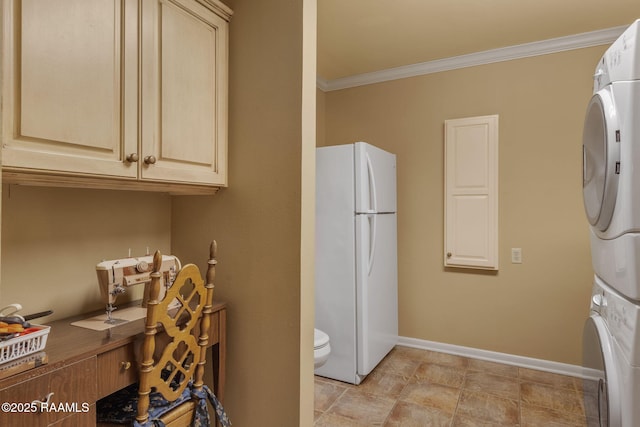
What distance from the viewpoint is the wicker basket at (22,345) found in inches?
36.6

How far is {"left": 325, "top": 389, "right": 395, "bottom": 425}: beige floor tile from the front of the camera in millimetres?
2285

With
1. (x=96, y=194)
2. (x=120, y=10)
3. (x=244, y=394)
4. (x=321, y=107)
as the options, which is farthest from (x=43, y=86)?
(x=321, y=107)

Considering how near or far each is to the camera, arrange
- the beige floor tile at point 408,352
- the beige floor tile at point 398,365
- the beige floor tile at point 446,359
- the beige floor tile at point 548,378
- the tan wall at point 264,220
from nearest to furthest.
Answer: the tan wall at point 264,220
the beige floor tile at point 548,378
the beige floor tile at point 398,365
the beige floor tile at point 446,359
the beige floor tile at point 408,352

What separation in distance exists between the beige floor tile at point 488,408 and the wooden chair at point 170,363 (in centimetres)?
165

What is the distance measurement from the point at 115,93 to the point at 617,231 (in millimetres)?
1688

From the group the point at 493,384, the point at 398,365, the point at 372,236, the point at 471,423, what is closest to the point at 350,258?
the point at 372,236

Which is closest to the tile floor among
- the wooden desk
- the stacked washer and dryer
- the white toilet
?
the white toilet

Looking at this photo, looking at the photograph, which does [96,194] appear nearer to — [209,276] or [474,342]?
[209,276]

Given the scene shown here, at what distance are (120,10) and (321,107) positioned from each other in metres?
2.67

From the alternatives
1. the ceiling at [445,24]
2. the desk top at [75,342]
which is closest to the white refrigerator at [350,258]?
the ceiling at [445,24]

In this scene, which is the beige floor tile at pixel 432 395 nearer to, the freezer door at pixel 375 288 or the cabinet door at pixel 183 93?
the freezer door at pixel 375 288

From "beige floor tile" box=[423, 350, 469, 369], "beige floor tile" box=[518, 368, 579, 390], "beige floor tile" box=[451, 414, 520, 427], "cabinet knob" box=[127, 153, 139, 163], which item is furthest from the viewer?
"beige floor tile" box=[423, 350, 469, 369]

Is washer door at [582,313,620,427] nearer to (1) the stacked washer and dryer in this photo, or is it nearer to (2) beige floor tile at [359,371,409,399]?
(1) the stacked washer and dryer

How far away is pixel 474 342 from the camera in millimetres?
3189
